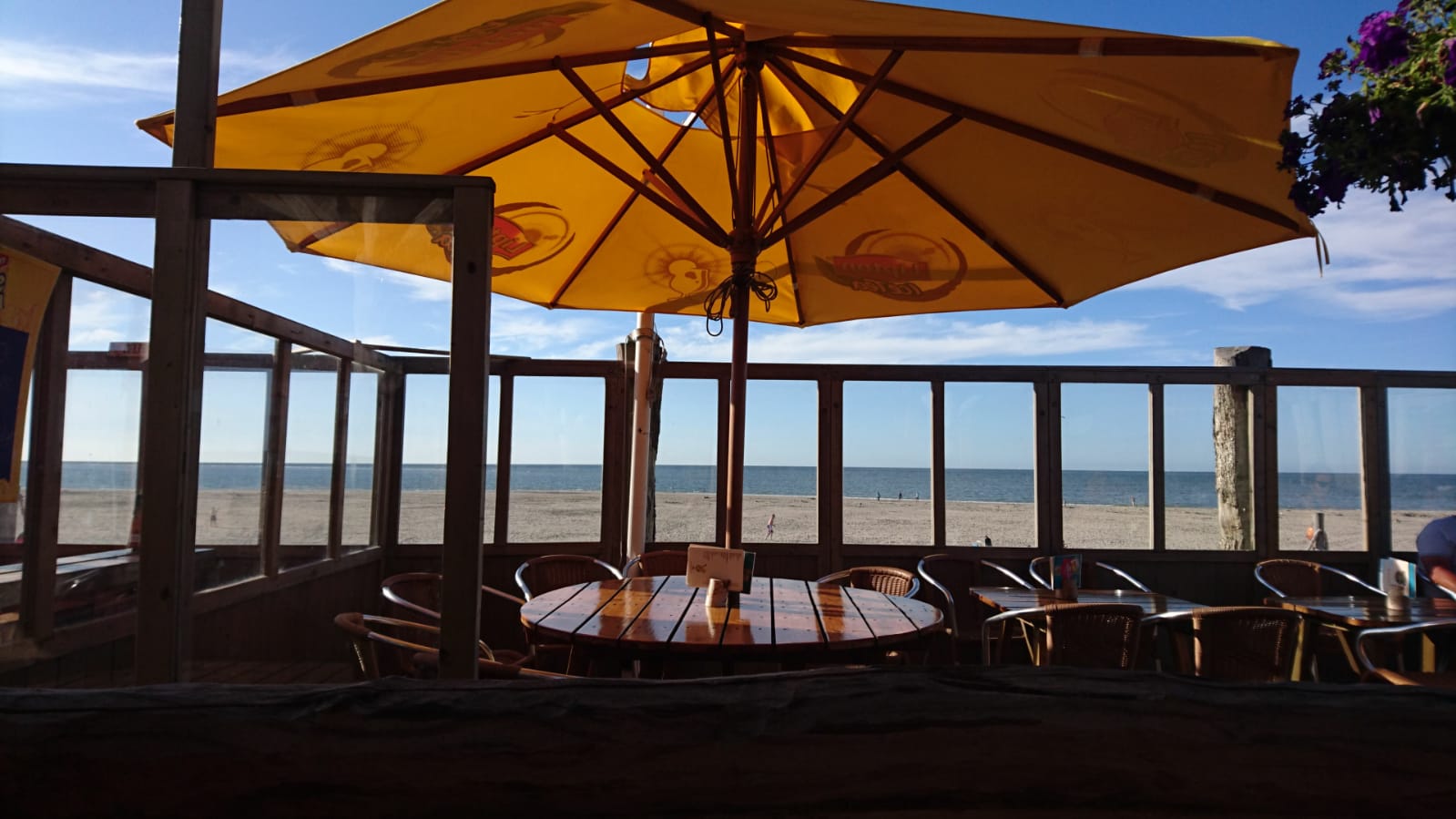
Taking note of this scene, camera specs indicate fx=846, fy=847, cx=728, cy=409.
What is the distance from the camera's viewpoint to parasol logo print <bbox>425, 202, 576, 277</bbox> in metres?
4.06

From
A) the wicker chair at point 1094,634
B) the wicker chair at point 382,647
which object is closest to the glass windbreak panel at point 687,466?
the wicker chair at point 1094,634

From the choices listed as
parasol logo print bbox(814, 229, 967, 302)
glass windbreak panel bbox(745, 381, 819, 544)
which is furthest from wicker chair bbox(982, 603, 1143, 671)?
parasol logo print bbox(814, 229, 967, 302)

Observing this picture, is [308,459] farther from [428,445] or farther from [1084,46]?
[1084,46]

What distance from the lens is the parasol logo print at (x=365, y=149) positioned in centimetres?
320

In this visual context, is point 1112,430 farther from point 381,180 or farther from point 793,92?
point 381,180

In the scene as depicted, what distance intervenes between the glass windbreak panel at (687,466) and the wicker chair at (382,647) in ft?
11.0

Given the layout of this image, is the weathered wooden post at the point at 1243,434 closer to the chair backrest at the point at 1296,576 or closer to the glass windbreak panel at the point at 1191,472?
the glass windbreak panel at the point at 1191,472

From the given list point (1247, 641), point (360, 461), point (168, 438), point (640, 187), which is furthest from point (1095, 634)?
point (168, 438)

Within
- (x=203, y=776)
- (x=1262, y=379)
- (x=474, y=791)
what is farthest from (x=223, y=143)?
(x=1262, y=379)

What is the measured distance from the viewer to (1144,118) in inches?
114

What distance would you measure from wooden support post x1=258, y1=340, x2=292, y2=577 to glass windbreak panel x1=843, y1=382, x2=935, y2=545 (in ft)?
12.4

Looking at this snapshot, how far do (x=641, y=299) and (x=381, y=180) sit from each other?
3079 millimetres

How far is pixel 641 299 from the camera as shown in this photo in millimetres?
4996

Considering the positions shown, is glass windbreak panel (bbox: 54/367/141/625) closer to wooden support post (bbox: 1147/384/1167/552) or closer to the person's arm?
the person's arm
